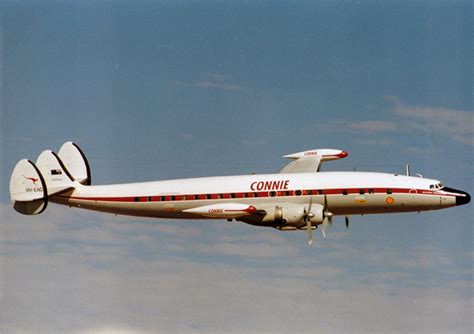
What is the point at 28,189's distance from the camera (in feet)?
145

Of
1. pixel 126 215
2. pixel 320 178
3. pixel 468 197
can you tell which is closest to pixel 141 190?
pixel 126 215

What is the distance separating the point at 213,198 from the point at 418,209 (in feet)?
33.7

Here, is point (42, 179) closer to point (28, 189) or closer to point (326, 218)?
point (28, 189)

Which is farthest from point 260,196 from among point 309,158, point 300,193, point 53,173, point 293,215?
point 53,173

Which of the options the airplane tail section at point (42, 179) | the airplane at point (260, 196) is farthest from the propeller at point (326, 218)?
the airplane tail section at point (42, 179)

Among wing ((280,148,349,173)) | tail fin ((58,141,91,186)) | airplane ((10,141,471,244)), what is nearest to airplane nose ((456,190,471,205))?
airplane ((10,141,471,244))

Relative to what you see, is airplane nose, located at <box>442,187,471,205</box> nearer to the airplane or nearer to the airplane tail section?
the airplane

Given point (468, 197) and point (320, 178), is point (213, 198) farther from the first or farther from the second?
point (468, 197)

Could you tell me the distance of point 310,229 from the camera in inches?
1591

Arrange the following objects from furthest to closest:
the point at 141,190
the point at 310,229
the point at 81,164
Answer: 1. the point at 81,164
2. the point at 141,190
3. the point at 310,229

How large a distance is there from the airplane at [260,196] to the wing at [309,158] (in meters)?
1.57

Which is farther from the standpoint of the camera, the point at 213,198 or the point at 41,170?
the point at 41,170

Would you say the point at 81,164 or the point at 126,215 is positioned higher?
the point at 81,164

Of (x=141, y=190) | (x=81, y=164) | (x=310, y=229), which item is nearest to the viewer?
(x=310, y=229)
